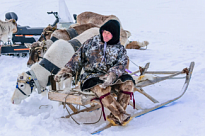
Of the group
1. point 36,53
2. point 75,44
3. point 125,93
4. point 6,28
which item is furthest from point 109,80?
point 6,28

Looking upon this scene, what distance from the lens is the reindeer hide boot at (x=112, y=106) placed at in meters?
2.65

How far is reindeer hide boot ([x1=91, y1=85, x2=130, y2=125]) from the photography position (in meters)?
2.65


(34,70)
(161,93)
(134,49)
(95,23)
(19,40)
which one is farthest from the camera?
(19,40)

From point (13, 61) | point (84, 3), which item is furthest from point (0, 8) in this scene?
point (13, 61)

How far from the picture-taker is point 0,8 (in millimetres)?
27016

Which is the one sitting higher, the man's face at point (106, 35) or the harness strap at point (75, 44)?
the man's face at point (106, 35)

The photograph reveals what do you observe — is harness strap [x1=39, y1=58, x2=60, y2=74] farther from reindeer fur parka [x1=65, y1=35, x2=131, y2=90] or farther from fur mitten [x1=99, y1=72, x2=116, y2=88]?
fur mitten [x1=99, y1=72, x2=116, y2=88]

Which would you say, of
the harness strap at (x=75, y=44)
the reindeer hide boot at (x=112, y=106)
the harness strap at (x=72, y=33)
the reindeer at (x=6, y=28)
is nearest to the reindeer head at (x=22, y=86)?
the harness strap at (x=75, y=44)

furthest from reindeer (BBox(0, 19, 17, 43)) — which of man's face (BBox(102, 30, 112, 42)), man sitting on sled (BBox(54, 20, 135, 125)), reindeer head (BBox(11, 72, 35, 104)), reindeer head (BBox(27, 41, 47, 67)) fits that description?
man's face (BBox(102, 30, 112, 42))

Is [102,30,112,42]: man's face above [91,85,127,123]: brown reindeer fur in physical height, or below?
above

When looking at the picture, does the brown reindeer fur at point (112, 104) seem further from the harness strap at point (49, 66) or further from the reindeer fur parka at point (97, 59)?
the harness strap at point (49, 66)

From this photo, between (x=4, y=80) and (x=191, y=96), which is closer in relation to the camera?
(x=191, y=96)

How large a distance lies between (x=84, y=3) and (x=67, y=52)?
28.8m

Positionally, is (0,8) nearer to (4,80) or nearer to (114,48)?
(4,80)
